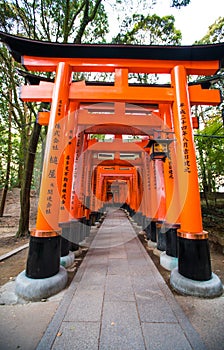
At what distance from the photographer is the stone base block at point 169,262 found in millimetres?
3943

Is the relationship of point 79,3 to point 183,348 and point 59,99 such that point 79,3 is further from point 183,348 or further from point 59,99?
point 183,348

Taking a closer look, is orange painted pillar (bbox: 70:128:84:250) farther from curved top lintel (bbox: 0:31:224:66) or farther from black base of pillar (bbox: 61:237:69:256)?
curved top lintel (bbox: 0:31:224:66)

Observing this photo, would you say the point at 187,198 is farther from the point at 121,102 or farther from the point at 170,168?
the point at 121,102

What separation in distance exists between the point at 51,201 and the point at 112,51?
3.48 m

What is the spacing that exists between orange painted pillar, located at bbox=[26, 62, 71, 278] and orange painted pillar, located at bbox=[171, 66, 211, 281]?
7.92 ft

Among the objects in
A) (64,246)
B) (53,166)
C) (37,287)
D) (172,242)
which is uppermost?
(53,166)

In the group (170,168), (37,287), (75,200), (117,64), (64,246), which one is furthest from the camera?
(75,200)

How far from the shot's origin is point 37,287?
279 centimetres

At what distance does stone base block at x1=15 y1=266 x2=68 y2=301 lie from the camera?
9.06 ft

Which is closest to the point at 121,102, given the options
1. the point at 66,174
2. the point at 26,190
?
the point at 66,174

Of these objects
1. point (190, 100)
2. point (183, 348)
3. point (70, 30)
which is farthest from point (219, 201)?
point (70, 30)

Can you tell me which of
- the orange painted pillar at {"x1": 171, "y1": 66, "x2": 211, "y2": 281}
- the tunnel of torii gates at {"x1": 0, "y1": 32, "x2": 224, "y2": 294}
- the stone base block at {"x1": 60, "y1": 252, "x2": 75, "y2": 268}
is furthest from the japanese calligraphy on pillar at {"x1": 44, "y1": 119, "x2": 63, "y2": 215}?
the orange painted pillar at {"x1": 171, "y1": 66, "x2": 211, "y2": 281}

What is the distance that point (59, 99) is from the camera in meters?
3.62

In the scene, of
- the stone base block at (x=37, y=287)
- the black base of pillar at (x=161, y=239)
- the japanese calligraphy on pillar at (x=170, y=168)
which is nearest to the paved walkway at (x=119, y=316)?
the stone base block at (x=37, y=287)
